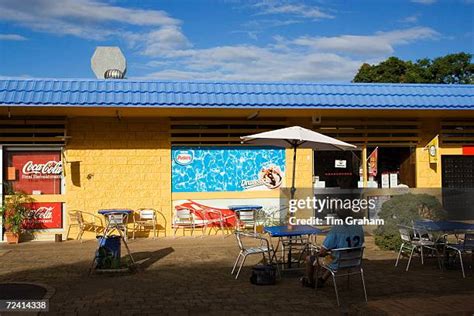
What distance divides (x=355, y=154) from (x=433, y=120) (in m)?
2.35

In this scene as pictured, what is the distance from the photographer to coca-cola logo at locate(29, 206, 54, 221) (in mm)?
12967

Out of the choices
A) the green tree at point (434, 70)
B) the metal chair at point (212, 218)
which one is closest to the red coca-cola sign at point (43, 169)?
the metal chair at point (212, 218)

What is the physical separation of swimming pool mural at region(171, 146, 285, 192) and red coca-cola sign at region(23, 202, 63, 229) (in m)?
2.81

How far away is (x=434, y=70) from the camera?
37.0 metres

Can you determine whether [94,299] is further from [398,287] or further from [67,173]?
[67,173]

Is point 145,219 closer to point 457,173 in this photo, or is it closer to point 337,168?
point 337,168

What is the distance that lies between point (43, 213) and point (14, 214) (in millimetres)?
702

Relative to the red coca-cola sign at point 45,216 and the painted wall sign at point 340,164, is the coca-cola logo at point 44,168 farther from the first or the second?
the painted wall sign at point 340,164

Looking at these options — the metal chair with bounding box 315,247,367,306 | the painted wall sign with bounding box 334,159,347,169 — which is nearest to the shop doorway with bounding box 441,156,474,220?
the painted wall sign with bounding box 334,159,347,169

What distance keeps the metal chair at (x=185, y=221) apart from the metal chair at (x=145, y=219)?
51 centimetres

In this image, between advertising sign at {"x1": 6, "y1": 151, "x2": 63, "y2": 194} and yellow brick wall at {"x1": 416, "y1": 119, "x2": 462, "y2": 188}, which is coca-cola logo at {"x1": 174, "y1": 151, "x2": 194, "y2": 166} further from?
yellow brick wall at {"x1": 416, "y1": 119, "x2": 462, "y2": 188}

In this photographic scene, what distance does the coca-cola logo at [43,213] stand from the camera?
42.5 ft

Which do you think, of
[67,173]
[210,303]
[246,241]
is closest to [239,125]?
[246,241]

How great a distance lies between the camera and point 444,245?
9.15 metres
